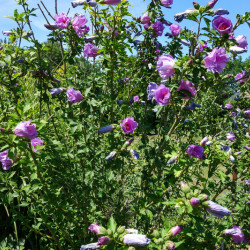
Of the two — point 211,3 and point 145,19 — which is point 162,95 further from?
point 145,19

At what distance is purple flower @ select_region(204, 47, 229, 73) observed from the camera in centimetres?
141

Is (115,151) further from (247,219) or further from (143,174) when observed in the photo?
(247,219)

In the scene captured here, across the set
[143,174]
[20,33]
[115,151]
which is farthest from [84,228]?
[20,33]

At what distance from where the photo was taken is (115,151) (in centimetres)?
190

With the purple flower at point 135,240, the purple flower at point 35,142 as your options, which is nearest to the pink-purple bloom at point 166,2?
the purple flower at point 35,142

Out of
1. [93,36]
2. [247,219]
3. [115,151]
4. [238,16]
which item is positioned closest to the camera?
[238,16]

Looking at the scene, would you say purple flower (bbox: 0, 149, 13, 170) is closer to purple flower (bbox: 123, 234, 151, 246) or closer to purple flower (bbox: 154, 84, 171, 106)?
purple flower (bbox: 123, 234, 151, 246)

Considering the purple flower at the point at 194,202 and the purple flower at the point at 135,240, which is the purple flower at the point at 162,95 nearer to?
the purple flower at the point at 194,202

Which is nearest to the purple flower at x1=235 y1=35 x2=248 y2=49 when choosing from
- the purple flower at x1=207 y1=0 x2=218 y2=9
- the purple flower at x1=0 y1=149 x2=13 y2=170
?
the purple flower at x1=207 y1=0 x2=218 y2=9

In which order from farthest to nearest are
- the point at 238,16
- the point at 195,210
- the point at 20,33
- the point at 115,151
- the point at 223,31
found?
the point at 20,33
the point at 115,151
the point at 238,16
the point at 223,31
the point at 195,210

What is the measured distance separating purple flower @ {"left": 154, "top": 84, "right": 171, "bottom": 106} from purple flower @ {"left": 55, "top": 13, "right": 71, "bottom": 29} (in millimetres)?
1061

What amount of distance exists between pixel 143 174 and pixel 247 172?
126 cm

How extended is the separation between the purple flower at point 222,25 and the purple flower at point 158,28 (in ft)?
3.08

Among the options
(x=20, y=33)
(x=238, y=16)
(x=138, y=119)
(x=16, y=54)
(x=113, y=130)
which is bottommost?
(x=113, y=130)
